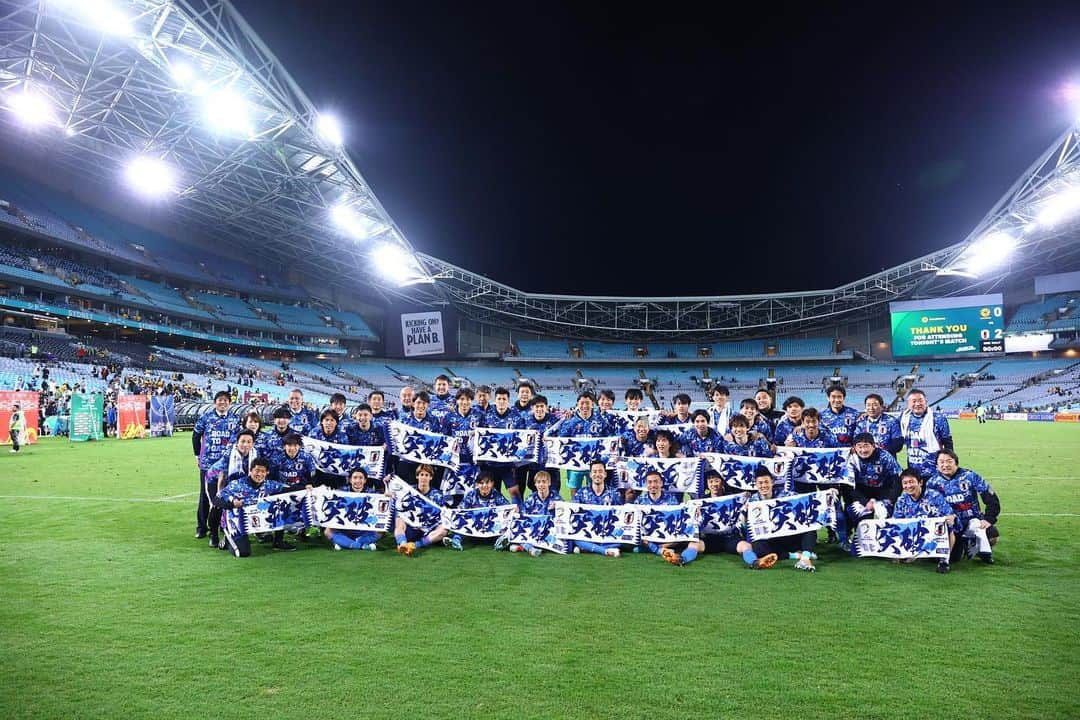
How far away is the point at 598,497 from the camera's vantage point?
271 inches

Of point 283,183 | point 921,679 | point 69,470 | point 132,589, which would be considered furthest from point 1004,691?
point 283,183

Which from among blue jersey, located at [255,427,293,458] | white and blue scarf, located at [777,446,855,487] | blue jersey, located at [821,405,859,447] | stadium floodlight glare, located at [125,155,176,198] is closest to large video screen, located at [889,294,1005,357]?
blue jersey, located at [821,405,859,447]

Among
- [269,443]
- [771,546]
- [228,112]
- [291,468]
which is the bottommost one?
[771,546]

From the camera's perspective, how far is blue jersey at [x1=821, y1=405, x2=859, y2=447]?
287 inches

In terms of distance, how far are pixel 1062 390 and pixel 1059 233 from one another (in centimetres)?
1175

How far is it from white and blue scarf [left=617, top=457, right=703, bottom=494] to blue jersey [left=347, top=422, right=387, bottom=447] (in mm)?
3145

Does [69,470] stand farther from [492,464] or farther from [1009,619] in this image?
[1009,619]

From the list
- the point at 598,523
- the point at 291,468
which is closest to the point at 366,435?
the point at 291,468

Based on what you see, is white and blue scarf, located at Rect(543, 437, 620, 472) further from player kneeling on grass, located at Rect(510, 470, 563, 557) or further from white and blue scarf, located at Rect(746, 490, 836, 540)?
white and blue scarf, located at Rect(746, 490, 836, 540)

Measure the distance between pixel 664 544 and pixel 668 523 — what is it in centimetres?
29

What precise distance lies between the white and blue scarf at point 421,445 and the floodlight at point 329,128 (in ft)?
70.5

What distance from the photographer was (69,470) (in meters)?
13.7

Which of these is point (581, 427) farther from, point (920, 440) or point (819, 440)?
point (920, 440)

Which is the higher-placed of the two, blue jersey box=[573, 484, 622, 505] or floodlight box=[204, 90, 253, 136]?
floodlight box=[204, 90, 253, 136]
